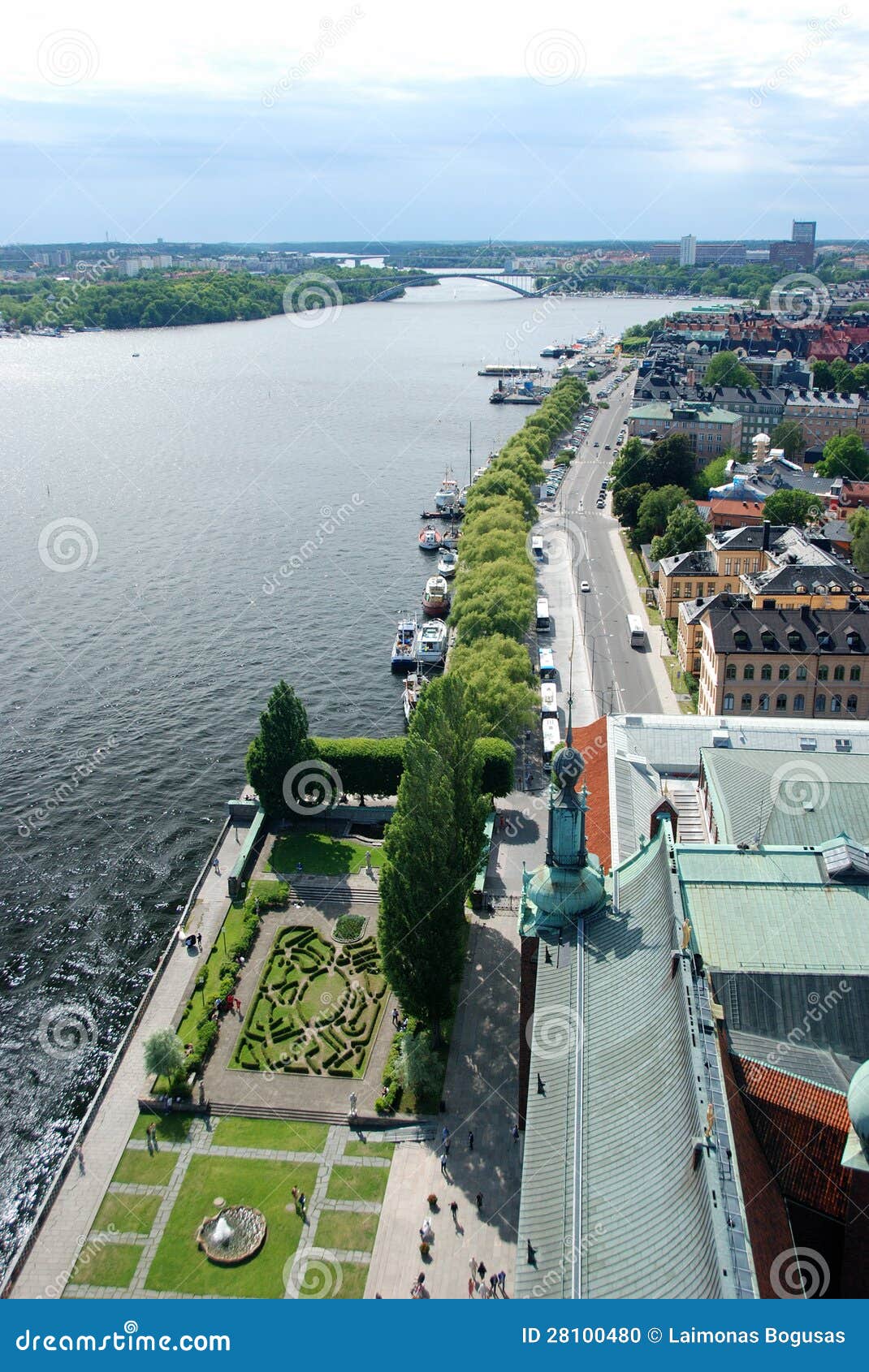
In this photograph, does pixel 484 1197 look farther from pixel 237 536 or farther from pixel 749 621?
pixel 237 536

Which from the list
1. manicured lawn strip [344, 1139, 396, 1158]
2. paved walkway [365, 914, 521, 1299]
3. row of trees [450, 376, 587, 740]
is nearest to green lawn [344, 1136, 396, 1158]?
manicured lawn strip [344, 1139, 396, 1158]

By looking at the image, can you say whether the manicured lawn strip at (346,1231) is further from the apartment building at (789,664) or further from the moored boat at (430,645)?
the moored boat at (430,645)

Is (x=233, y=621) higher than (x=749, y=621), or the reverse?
(x=749, y=621)

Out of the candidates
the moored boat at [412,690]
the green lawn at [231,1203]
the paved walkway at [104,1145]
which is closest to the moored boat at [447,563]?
the moored boat at [412,690]

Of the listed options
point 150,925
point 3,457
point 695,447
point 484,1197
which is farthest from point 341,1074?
point 3,457

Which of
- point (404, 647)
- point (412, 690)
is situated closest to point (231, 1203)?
point (412, 690)

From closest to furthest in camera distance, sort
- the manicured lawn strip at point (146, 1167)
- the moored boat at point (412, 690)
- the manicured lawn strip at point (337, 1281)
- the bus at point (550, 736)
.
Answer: the manicured lawn strip at point (337, 1281) < the manicured lawn strip at point (146, 1167) < the bus at point (550, 736) < the moored boat at point (412, 690)

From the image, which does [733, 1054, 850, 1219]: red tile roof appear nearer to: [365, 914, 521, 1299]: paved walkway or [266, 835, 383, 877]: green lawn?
[365, 914, 521, 1299]: paved walkway
